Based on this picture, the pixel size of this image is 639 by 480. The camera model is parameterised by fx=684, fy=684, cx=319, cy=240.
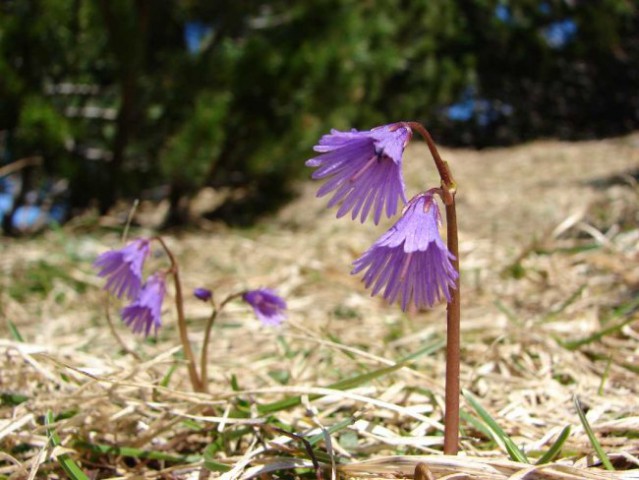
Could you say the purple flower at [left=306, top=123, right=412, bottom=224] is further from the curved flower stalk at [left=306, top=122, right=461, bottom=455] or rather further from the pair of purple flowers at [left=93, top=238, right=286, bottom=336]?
the pair of purple flowers at [left=93, top=238, right=286, bottom=336]

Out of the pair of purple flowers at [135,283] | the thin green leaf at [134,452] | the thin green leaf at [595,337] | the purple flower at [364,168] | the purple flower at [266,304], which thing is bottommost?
the thin green leaf at [134,452]

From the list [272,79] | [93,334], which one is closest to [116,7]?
[272,79]

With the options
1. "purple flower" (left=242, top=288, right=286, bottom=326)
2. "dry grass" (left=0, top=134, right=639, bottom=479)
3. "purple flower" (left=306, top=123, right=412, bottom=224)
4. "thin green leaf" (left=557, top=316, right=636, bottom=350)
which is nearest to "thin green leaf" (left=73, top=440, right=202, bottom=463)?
"dry grass" (left=0, top=134, right=639, bottom=479)

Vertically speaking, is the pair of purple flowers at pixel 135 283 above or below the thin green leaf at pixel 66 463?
above

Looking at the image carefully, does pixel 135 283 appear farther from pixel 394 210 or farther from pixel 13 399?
pixel 394 210

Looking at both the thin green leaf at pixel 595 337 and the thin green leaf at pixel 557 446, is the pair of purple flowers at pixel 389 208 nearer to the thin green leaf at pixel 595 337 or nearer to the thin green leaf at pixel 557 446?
the thin green leaf at pixel 557 446

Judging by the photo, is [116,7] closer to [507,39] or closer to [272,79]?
[272,79]

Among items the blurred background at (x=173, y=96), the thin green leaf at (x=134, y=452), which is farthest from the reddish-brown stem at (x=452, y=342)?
the blurred background at (x=173, y=96)
